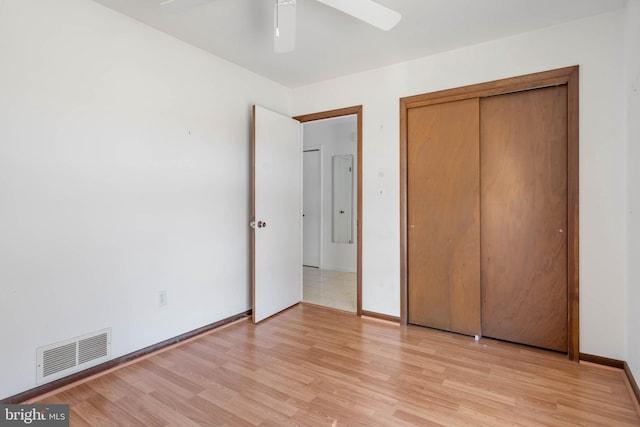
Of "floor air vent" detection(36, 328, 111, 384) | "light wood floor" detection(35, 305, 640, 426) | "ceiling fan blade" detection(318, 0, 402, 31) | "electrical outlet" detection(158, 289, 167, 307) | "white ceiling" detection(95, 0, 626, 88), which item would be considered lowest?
"light wood floor" detection(35, 305, 640, 426)

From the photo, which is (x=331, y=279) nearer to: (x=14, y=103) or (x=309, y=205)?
(x=309, y=205)

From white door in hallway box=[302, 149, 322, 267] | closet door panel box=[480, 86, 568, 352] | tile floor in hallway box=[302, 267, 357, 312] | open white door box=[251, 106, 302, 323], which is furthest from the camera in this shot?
white door in hallway box=[302, 149, 322, 267]

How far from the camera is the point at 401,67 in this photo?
117 inches

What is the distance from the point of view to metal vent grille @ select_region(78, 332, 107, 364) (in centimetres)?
203

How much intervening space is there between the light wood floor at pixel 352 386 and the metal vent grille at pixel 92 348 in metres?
0.15

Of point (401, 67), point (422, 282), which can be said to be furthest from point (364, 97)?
point (422, 282)

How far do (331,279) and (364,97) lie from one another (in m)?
2.64

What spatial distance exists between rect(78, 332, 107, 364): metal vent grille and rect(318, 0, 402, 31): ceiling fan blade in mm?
2441

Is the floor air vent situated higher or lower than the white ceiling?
lower

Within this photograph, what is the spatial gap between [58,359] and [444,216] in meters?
2.95

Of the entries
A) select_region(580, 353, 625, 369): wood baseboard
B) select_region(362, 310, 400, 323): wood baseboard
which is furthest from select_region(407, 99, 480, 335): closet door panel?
select_region(580, 353, 625, 369): wood baseboard

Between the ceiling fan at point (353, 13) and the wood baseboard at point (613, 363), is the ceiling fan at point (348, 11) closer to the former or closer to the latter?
the ceiling fan at point (353, 13)

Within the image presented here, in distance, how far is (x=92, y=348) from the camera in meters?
2.08

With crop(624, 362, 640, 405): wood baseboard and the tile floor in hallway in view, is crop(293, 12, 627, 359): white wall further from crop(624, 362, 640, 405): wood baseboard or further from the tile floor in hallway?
the tile floor in hallway
